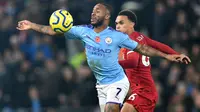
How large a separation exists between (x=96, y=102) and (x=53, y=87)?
43.1 inches

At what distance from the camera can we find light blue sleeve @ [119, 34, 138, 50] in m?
12.3

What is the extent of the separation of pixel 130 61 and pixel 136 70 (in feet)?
0.80

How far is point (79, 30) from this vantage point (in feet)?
41.0

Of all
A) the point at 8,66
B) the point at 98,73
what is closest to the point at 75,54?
the point at 8,66

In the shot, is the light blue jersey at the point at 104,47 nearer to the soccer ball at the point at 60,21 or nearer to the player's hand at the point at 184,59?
the soccer ball at the point at 60,21

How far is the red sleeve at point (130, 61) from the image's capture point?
42.1 feet

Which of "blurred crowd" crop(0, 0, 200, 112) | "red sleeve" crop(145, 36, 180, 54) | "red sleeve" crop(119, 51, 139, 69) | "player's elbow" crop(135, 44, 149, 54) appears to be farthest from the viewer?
"blurred crowd" crop(0, 0, 200, 112)

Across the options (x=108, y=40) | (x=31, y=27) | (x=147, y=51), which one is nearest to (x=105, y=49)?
(x=108, y=40)

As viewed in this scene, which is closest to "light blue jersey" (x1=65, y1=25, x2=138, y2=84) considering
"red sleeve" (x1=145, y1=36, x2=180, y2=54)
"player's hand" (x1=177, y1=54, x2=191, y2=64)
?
"red sleeve" (x1=145, y1=36, x2=180, y2=54)

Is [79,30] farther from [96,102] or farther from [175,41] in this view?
[175,41]

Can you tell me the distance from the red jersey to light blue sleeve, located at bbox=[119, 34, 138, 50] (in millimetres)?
525

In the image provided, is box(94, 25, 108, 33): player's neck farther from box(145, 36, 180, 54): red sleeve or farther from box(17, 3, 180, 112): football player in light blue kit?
box(145, 36, 180, 54): red sleeve

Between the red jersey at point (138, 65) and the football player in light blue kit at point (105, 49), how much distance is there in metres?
0.32

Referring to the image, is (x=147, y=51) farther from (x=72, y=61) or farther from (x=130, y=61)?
(x=72, y=61)
